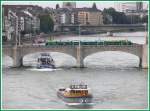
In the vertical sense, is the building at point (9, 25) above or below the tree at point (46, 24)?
above

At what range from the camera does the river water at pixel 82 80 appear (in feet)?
55.6

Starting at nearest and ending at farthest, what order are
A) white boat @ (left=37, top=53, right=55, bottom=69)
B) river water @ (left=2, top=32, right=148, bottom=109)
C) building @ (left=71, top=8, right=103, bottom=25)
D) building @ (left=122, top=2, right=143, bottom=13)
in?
river water @ (left=2, top=32, right=148, bottom=109), white boat @ (left=37, top=53, right=55, bottom=69), building @ (left=71, top=8, right=103, bottom=25), building @ (left=122, top=2, right=143, bottom=13)

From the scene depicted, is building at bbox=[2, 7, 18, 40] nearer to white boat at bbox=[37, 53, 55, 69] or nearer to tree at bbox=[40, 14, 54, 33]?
tree at bbox=[40, 14, 54, 33]

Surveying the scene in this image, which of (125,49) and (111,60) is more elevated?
(125,49)

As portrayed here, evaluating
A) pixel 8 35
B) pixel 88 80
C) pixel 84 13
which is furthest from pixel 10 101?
pixel 84 13

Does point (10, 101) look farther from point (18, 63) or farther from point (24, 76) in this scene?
point (18, 63)

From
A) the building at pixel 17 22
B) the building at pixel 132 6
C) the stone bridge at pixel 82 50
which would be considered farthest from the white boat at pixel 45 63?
the building at pixel 132 6

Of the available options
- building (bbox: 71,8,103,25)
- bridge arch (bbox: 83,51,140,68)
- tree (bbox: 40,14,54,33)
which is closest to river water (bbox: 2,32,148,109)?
bridge arch (bbox: 83,51,140,68)

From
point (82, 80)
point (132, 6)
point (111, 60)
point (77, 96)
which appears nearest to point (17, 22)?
point (111, 60)

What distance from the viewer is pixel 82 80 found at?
21.3m

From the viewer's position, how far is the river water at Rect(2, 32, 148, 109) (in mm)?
16938

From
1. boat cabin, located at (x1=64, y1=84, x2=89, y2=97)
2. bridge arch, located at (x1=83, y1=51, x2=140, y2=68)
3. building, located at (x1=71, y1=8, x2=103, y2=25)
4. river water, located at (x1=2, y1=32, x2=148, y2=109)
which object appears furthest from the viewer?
building, located at (x1=71, y1=8, x2=103, y2=25)

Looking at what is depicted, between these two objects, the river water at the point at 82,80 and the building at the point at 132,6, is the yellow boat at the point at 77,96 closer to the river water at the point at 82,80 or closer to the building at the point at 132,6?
the river water at the point at 82,80

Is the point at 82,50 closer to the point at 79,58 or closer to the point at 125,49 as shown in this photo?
the point at 79,58
